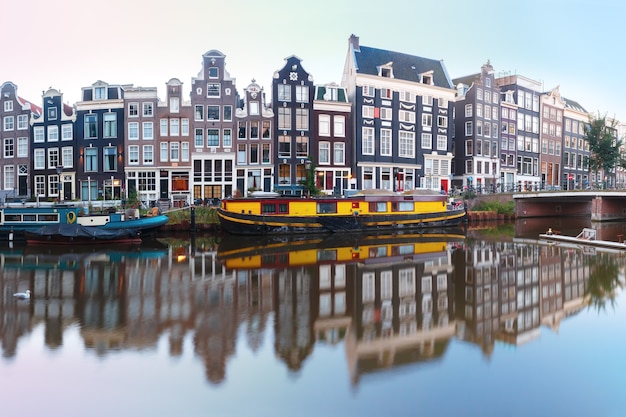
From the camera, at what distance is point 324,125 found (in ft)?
161

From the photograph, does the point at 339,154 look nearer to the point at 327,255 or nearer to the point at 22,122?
the point at 327,255

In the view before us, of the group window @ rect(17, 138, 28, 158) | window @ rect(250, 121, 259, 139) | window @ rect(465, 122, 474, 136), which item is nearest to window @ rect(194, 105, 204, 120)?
window @ rect(250, 121, 259, 139)

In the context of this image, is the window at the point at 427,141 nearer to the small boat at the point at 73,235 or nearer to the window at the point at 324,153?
the window at the point at 324,153

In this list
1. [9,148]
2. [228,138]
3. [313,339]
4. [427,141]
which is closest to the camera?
[313,339]

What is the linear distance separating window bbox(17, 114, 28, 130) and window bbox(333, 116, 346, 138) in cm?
3072

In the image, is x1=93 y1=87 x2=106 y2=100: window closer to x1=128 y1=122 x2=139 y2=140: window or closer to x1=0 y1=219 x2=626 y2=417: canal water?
x1=128 y1=122 x2=139 y2=140: window

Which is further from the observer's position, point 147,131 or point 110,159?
point 110,159

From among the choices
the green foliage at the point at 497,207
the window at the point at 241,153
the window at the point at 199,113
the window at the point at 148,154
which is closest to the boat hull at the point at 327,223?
the green foliage at the point at 497,207

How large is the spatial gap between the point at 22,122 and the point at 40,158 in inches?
173

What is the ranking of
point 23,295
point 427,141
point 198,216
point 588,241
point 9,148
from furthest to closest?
point 427,141
point 9,148
point 198,216
point 588,241
point 23,295

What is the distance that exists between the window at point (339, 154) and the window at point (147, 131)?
691 inches

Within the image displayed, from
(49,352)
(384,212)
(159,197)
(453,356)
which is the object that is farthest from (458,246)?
(159,197)

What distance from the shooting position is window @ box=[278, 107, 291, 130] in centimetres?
4741

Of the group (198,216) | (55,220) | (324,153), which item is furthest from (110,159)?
(324,153)
